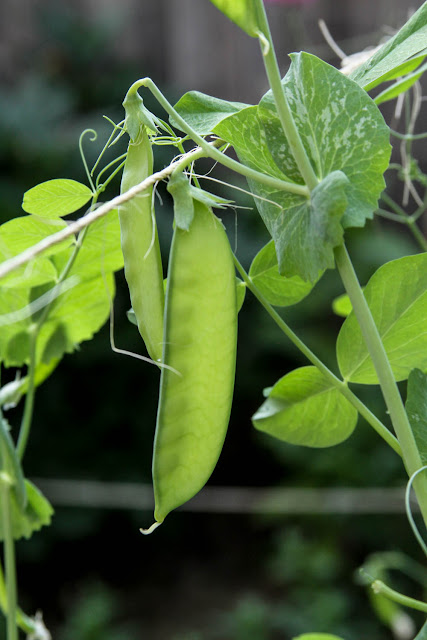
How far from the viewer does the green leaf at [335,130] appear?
0.17m

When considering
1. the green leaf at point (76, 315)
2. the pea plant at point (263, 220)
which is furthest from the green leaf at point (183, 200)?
the green leaf at point (76, 315)

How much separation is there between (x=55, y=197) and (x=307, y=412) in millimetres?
107

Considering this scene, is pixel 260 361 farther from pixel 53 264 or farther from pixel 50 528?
pixel 53 264

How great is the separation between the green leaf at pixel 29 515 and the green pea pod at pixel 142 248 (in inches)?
5.8

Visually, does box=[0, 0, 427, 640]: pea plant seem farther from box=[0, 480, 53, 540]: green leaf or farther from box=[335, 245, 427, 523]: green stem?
box=[0, 480, 53, 540]: green leaf

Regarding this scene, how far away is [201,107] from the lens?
20 centimetres

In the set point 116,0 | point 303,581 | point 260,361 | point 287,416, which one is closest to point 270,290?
point 287,416

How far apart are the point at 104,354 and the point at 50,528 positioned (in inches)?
12.6

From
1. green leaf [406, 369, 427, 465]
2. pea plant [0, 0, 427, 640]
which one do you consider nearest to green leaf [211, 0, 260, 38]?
A: pea plant [0, 0, 427, 640]

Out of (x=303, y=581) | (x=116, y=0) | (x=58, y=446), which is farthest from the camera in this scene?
(x=116, y=0)

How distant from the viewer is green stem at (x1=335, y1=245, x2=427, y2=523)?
0.17 meters

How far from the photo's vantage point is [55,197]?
215 mm

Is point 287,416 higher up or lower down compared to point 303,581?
higher up

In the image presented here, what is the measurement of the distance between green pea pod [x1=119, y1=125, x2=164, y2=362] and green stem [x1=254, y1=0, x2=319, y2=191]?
0.03m
